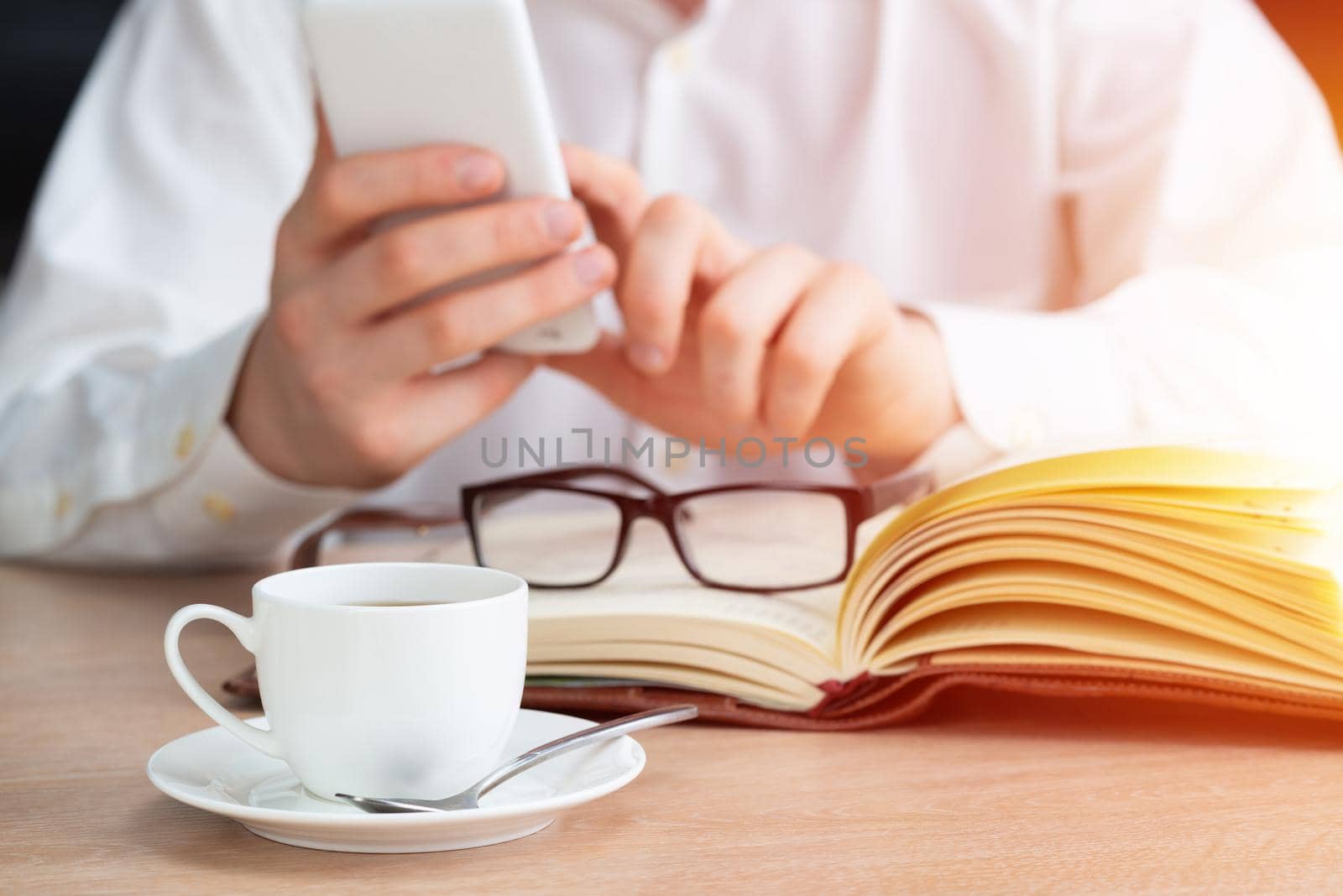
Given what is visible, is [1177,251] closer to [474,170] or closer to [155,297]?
[474,170]

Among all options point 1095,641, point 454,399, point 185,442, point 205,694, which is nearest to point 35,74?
point 185,442

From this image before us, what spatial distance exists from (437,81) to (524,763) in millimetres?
375

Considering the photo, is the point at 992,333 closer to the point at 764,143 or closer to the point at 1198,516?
the point at 1198,516

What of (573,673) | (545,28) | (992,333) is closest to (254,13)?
(545,28)

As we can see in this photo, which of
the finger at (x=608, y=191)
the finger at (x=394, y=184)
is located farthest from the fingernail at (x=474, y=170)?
the finger at (x=608, y=191)

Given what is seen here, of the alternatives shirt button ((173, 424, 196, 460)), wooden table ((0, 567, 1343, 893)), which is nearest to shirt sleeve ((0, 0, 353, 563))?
shirt button ((173, 424, 196, 460))

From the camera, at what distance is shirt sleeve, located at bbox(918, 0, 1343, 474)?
34.8 inches

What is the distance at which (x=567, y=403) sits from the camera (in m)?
1.35

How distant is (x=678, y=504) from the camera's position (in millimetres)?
620

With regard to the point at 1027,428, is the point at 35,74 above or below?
above

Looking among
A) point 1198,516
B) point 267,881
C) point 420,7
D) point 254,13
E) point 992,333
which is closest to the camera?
point 267,881

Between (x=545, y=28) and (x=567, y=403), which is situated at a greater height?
(x=545, y=28)

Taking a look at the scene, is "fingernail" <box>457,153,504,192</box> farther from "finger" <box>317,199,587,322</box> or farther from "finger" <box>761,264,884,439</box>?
"finger" <box>761,264,884,439</box>

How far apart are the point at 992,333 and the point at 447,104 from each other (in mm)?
441
